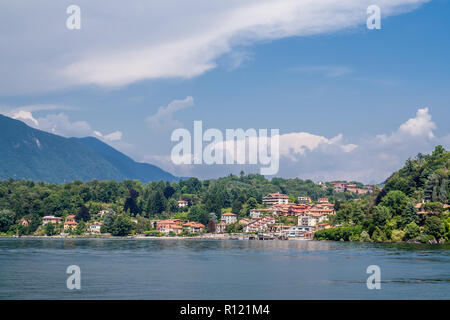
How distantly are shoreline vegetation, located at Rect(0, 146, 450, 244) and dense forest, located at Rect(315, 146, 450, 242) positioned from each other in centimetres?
15

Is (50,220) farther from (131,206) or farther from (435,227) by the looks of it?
(435,227)

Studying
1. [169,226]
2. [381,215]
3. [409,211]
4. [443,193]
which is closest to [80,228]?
[169,226]

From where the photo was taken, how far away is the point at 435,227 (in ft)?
263

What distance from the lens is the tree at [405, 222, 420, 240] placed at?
3312 inches

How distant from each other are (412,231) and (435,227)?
4.81 m

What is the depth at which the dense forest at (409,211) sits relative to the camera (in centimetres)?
8406

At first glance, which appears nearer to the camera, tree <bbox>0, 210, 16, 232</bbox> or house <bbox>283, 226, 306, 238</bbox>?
house <bbox>283, 226, 306, 238</bbox>

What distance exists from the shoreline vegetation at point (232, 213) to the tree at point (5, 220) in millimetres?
270

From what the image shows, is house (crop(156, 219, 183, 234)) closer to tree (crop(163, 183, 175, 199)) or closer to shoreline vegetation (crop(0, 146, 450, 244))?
shoreline vegetation (crop(0, 146, 450, 244))

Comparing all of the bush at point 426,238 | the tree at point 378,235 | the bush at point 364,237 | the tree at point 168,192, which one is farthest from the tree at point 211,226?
the bush at point 426,238

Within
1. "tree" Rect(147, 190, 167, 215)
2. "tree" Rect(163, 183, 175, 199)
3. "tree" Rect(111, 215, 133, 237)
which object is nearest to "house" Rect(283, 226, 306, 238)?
"tree" Rect(111, 215, 133, 237)

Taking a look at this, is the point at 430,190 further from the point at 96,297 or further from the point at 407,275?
the point at 96,297
